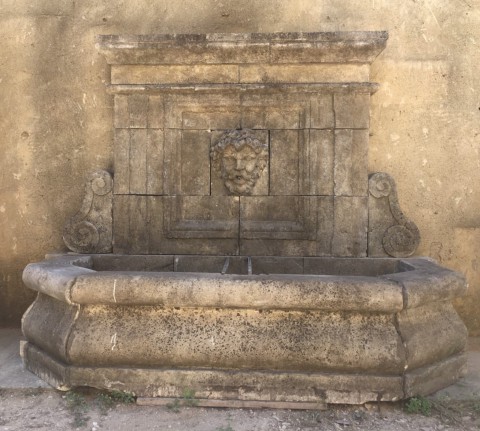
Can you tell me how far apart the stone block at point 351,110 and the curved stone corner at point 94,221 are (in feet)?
6.64

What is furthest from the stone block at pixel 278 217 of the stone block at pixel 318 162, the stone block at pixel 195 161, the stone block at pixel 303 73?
the stone block at pixel 303 73

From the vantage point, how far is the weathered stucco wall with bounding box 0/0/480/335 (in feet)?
13.2

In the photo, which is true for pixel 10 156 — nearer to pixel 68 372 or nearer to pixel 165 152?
pixel 165 152

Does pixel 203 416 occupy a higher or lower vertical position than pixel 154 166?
lower

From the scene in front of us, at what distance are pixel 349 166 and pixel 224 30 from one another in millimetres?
1661

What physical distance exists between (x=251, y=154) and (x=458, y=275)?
177cm

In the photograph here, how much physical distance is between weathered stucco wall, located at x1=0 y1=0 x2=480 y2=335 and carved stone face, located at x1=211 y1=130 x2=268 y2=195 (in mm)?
1017

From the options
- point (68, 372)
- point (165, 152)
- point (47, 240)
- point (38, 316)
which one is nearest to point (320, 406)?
point (68, 372)

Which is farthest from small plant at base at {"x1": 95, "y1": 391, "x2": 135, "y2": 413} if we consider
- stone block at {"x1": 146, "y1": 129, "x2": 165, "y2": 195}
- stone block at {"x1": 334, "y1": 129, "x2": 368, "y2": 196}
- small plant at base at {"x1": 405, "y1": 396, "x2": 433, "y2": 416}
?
stone block at {"x1": 334, "y1": 129, "x2": 368, "y2": 196}

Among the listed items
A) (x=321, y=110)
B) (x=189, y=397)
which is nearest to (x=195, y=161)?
(x=321, y=110)

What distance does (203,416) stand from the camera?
257 centimetres

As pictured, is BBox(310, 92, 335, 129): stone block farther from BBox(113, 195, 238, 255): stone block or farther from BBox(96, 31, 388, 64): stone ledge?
BBox(113, 195, 238, 255): stone block

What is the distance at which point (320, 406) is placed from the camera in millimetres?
2646

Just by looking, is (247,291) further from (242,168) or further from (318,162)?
(318,162)
